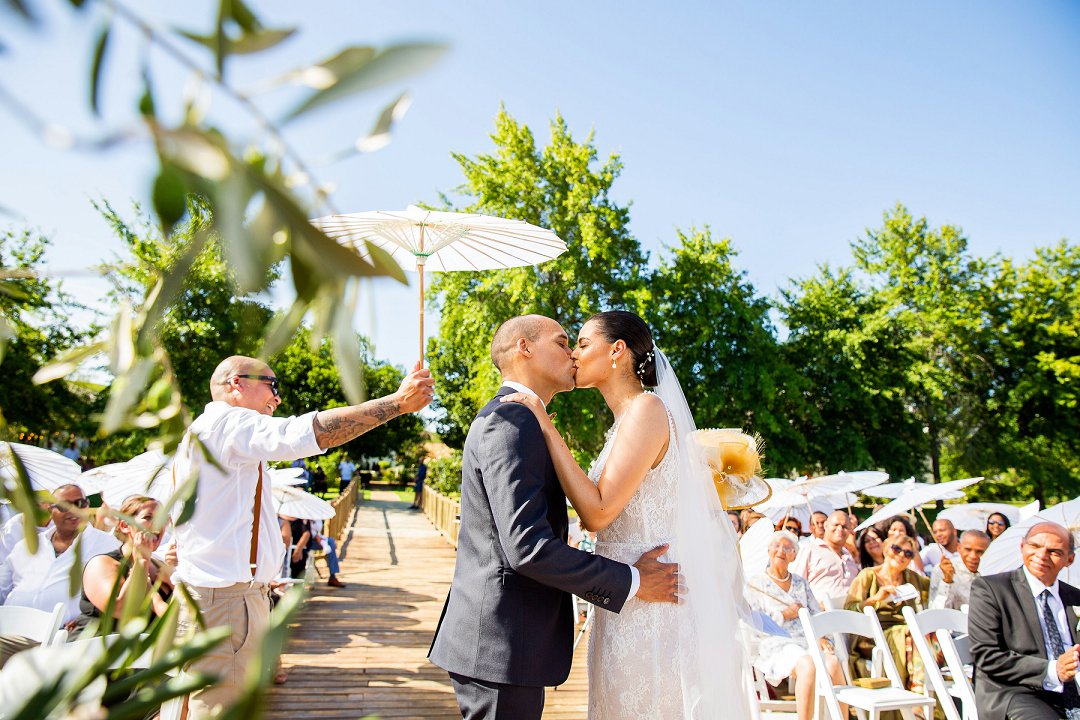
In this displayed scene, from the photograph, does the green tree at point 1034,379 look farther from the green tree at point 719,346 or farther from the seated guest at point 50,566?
the seated guest at point 50,566

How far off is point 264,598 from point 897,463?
27872 millimetres

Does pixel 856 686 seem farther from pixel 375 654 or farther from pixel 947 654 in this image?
pixel 375 654

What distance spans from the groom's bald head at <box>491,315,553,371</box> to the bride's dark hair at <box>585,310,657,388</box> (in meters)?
0.26

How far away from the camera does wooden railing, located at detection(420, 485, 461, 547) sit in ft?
53.1

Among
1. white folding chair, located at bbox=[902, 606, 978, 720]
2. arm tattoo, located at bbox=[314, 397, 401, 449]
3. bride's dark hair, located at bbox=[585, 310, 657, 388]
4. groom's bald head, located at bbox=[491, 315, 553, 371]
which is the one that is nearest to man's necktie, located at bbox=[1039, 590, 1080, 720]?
white folding chair, located at bbox=[902, 606, 978, 720]

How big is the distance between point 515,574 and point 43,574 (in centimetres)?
403

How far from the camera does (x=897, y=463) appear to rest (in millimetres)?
27484

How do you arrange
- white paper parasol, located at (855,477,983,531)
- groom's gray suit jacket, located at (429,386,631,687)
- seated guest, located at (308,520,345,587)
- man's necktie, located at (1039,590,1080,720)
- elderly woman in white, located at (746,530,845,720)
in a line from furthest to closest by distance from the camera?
seated guest, located at (308,520,345,587)
white paper parasol, located at (855,477,983,531)
elderly woman in white, located at (746,530,845,720)
man's necktie, located at (1039,590,1080,720)
groom's gray suit jacket, located at (429,386,631,687)

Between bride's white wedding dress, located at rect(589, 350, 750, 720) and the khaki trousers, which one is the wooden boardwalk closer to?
the khaki trousers

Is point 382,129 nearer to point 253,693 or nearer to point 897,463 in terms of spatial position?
point 253,693

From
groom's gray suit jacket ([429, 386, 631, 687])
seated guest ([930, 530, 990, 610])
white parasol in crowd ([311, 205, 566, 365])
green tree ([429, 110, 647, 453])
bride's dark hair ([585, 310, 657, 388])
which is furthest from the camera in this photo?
green tree ([429, 110, 647, 453])

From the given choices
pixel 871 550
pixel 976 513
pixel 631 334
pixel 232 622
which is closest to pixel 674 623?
pixel 631 334

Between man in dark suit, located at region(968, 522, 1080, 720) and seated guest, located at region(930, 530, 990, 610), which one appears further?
seated guest, located at region(930, 530, 990, 610)

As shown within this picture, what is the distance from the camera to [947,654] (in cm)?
498
